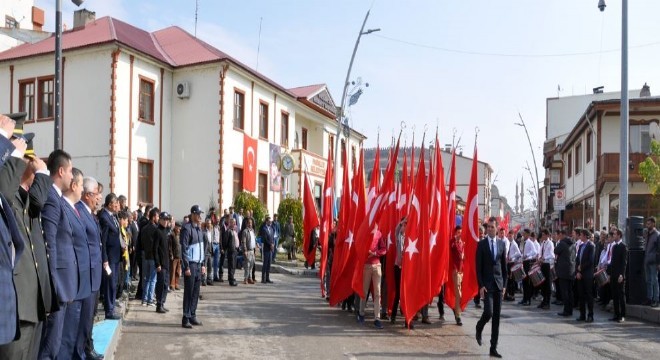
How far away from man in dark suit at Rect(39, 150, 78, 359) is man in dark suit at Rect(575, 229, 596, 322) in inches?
443

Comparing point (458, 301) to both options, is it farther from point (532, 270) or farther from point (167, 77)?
point (167, 77)

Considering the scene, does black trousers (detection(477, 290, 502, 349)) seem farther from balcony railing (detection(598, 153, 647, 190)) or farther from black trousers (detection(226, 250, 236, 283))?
balcony railing (detection(598, 153, 647, 190))

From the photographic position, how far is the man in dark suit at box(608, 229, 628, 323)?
547 inches

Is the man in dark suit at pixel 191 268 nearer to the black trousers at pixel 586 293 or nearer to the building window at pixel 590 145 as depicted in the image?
the black trousers at pixel 586 293

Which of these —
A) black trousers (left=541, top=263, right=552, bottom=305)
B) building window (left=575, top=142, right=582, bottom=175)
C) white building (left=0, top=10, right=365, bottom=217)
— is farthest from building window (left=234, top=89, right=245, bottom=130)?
building window (left=575, top=142, right=582, bottom=175)

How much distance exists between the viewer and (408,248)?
1234 cm

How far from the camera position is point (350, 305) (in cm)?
1401

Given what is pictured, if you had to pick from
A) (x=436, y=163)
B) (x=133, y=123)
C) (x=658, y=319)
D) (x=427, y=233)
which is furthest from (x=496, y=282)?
(x=133, y=123)

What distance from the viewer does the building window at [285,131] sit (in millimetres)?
35875

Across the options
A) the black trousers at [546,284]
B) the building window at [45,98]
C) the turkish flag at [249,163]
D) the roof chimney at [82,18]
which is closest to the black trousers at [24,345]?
the black trousers at [546,284]

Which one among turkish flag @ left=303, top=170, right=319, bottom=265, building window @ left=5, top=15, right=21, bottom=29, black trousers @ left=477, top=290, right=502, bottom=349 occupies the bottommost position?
black trousers @ left=477, top=290, right=502, bottom=349

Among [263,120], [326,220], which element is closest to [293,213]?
[263,120]

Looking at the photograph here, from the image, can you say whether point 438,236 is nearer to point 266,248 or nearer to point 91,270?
point 91,270

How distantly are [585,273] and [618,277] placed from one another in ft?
2.16
